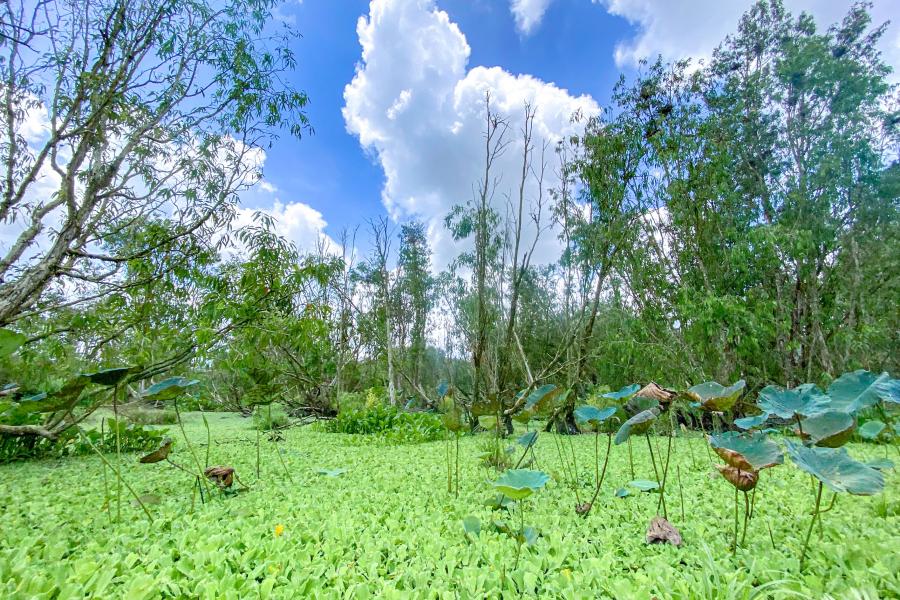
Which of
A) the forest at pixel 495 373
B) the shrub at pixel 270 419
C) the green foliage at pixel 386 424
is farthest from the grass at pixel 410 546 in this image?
the shrub at pixel 270 419

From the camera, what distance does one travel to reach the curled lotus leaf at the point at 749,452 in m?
0.95

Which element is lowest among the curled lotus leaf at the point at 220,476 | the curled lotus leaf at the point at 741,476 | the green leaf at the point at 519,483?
the curled lotus leaf at the point at 220,476

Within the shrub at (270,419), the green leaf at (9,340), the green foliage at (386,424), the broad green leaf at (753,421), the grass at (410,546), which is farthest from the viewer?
the shrub at (270,419)

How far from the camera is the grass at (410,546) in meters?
0.87

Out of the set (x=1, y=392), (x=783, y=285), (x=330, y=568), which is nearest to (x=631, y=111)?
(x=783, y=285)

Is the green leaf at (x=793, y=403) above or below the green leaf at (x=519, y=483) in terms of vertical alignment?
above

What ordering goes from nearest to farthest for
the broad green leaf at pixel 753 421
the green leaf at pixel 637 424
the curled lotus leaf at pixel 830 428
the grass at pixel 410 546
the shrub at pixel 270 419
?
the grass at pixel 410 546 < the curled lotus leaf at pixel 830 428 < the green leaf at pixel 637 424 < the broad green leaf at pixel 753 421 < the shrub at pixel 270 419

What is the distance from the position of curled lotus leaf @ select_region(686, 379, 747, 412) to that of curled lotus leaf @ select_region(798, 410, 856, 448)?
180 millimetres

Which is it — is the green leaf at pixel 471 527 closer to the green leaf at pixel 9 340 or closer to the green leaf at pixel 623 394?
the green leaf at pixel 623 394

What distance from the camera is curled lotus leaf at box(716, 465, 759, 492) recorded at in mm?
953

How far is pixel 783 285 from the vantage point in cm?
536

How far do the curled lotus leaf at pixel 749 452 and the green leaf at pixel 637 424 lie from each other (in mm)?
190

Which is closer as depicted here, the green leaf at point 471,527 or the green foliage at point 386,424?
the green leaf at point 471,527

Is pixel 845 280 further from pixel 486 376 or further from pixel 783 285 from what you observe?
pixel 486 376
